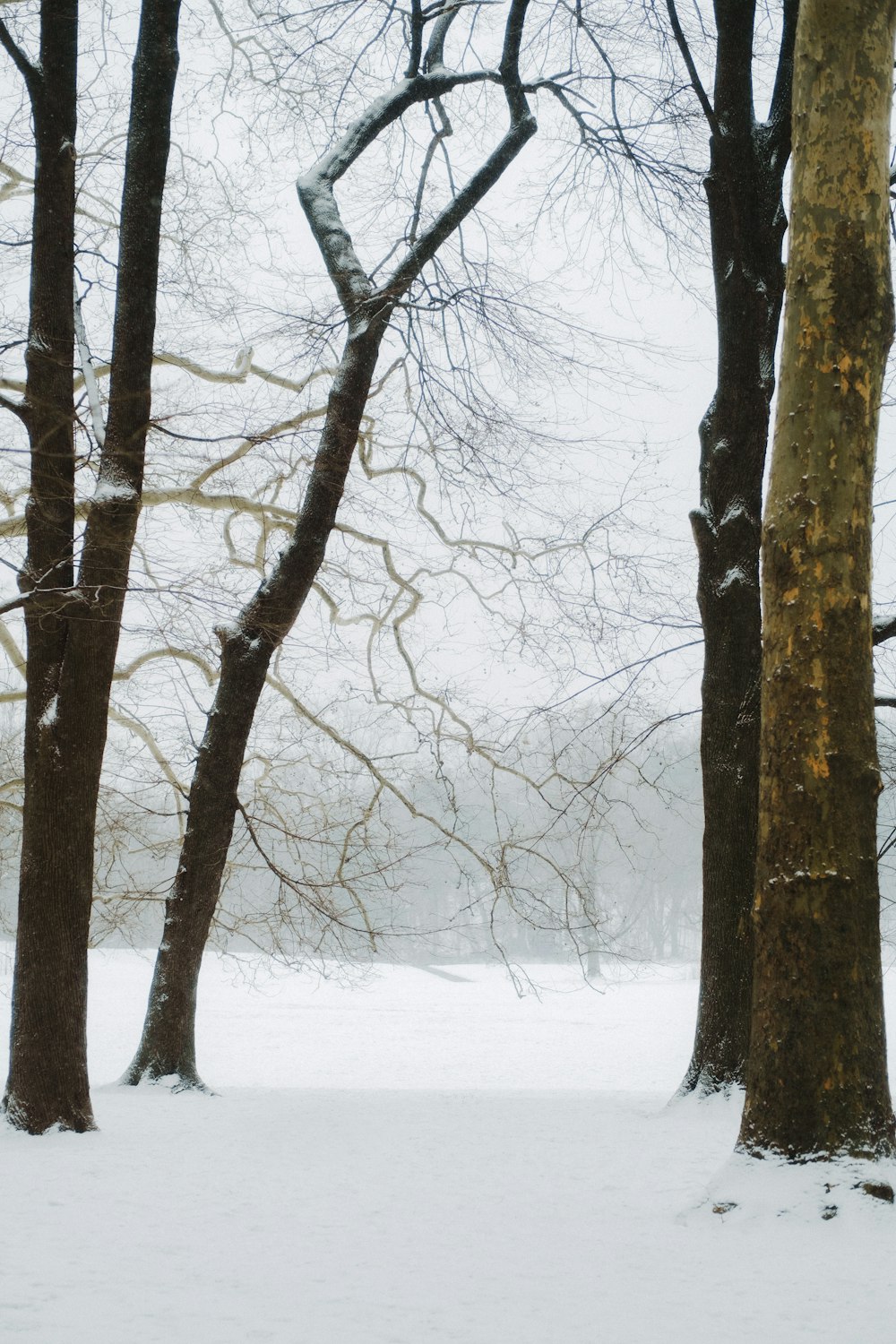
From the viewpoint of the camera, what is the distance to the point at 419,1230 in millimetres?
3389

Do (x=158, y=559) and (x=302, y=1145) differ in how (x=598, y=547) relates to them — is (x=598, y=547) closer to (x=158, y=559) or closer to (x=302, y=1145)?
(x=158, y=559)

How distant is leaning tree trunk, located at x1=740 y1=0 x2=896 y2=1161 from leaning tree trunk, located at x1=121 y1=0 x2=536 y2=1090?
3.83m

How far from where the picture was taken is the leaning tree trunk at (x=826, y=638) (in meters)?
3.38

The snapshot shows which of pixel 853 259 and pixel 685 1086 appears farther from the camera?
pixel 685 1086

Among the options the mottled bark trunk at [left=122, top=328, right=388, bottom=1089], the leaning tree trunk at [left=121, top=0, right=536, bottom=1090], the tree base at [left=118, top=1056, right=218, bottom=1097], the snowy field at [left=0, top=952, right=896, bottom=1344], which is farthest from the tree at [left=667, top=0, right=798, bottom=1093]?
the tree base at [left=118, top=1056, right=218, bottom=1097]

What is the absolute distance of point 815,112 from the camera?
3.85 meters

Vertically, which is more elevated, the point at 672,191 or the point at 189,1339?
the point at 672,191

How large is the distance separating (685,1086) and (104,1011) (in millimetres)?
18653

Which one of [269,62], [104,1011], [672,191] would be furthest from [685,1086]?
[104,1011]

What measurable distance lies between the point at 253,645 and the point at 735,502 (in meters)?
3.32

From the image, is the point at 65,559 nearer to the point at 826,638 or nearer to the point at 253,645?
the point at 253,645

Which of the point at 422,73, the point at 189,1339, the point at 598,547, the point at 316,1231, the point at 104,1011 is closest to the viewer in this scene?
the point at 189,1339

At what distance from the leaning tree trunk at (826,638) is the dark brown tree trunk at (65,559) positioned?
10.2ft

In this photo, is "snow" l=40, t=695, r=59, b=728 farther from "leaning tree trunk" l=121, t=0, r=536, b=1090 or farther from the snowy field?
the snowy field
